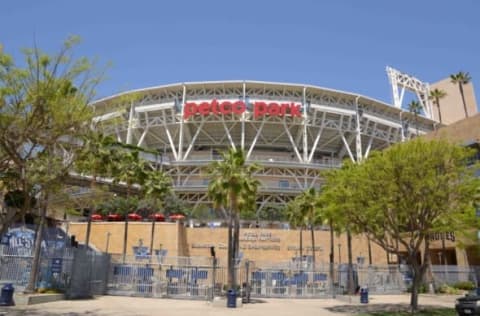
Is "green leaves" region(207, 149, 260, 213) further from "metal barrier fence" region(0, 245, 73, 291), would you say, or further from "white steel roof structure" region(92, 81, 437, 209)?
"white steel roof structure" region(92, 81, 437, 209)

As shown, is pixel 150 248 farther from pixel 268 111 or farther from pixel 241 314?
pixel 268 111

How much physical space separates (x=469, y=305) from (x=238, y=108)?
56.7 metres

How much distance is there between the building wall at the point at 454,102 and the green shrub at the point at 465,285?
69806 mm

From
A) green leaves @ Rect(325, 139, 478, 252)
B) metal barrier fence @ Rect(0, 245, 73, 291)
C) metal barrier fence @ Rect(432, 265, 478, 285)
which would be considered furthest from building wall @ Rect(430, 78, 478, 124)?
metal barrier fence @ Rect(0, 245, 73, 291)

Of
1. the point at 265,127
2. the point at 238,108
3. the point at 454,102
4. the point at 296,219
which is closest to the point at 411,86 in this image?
the point at 454,102

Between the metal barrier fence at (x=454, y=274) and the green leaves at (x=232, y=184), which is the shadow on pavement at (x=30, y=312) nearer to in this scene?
the green leaves at (x=232, y=184)

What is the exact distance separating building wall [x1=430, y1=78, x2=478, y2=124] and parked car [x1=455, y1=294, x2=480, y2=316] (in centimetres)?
9189

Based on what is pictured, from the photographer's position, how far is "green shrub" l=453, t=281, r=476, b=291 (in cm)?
3947

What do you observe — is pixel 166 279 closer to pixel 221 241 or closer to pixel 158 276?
pixel 158 276

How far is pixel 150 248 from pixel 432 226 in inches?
1214

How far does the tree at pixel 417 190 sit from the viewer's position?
21703 millimetres

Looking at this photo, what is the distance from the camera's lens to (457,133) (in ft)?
138

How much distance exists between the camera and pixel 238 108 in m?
72.0

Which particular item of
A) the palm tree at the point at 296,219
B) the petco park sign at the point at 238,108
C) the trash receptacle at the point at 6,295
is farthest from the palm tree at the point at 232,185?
the petco park sign at the point at 238,108
